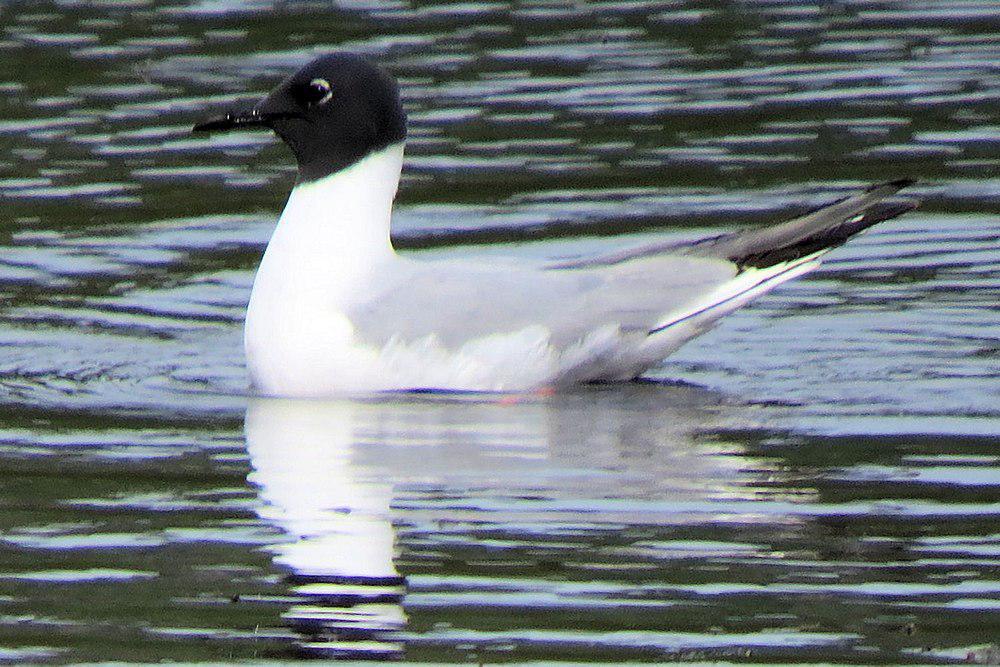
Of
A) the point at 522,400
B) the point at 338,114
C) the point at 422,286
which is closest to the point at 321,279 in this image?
the point at 422,286

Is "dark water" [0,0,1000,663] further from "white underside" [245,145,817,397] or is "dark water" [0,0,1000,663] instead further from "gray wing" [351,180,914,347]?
"gray wing" [351,180,914,347]

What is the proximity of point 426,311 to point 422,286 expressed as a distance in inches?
6.2

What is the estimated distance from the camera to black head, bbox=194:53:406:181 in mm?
9625

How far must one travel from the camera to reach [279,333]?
9.16 meters

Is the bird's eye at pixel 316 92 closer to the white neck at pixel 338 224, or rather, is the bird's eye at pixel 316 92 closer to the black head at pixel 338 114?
the black head at pixel 338 114

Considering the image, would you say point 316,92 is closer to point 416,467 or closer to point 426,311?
point 426,311

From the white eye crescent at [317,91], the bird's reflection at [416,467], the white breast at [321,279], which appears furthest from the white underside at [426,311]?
the white eye crescent at [317,91]

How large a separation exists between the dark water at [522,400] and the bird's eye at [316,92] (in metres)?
1.12

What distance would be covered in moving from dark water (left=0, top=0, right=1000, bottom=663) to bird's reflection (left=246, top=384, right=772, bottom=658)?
0.02 meters

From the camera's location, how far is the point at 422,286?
30.1 feet

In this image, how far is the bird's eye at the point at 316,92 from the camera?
9648 millimetres

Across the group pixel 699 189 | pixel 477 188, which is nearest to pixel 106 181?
pixel 477 188

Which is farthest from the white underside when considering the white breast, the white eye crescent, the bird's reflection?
the white eye crescent

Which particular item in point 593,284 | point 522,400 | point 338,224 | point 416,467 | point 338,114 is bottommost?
point 522,400
